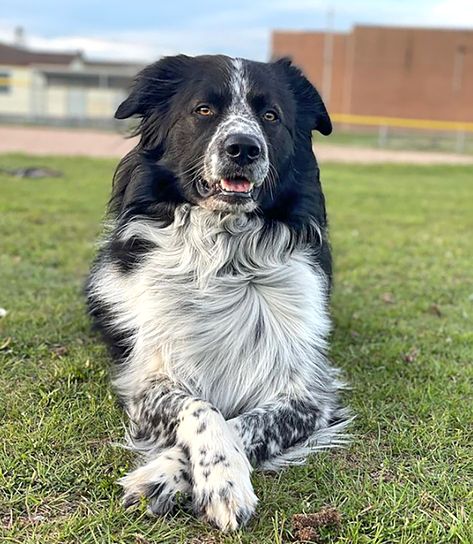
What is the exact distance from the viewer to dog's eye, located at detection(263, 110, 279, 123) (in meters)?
3.76

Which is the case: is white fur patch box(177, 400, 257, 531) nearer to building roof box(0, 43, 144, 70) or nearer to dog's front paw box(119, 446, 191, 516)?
dog's front paw box(119, 446, 191, 516)

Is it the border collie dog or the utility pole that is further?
the utility pole

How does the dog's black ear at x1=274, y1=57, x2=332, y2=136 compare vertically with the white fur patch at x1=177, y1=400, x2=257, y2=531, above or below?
above

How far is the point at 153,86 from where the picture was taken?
3.97 metres

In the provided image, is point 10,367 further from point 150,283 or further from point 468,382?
point 468,382

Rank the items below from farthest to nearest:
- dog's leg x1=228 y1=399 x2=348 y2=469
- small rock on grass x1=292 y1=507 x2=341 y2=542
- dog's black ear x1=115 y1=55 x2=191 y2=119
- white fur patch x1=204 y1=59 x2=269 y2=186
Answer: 1. dog's black ear x1=115 y1=55 x2=191 y2=119
2. white fur patch x1=204 y1=59 x2=269 y2=186
3. dog's leg x1=228 y1=399 x2=348 y2=469
4. small rock on grass x1=292 y1=507 x2=341 y2=542

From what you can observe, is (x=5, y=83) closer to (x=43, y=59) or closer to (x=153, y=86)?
(x=43, y=59)

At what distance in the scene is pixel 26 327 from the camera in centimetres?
482

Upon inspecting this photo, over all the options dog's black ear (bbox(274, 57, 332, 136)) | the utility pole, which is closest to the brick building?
the utility pole

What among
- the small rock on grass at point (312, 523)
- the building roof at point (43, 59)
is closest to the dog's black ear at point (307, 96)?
the small rock on grass at point (312, 523)

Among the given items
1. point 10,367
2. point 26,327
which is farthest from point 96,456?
point 26,327

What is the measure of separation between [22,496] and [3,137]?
81.2ft

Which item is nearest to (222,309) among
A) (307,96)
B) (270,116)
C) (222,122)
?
(222,122)

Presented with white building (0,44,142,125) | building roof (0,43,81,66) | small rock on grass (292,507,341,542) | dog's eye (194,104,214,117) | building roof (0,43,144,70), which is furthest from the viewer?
building roof (0,43,144,70)
